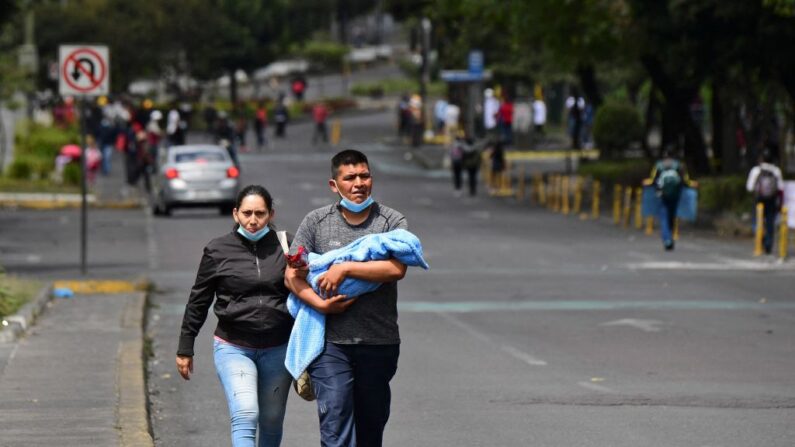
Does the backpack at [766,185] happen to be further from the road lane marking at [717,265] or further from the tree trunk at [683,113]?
the tree trunk at [683,113]

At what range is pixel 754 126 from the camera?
4072 centimetres

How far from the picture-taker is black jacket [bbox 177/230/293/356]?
8539 millimetres

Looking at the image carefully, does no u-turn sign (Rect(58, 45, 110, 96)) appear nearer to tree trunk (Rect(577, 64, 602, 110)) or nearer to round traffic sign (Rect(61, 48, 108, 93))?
round traffic sign (Rect(61, 48, 108, 93))

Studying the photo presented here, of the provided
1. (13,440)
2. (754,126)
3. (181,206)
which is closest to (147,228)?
(181,206)

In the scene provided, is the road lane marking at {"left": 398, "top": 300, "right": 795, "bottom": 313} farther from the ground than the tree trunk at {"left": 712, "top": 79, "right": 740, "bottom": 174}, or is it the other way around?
the tree trunk at {"left": 712, "top": 79, "right": 740, "bottom": 174}

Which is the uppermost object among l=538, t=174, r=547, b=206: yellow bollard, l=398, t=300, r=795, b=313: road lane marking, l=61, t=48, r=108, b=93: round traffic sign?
l=61, t=48, r=108, b=93: round traffic sign

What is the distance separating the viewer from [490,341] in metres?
16.7

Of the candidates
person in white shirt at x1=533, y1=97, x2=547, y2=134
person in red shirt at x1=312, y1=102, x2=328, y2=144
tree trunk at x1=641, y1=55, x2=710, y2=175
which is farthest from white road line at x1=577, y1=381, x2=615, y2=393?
person in red shirt at x1=312, y1=102, x2=328, y2=144

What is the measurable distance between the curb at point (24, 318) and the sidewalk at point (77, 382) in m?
0.09

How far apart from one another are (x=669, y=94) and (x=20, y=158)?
1803 centimetres

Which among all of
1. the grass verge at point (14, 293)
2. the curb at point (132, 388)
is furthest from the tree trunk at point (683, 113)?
the curb at point (132, 388)

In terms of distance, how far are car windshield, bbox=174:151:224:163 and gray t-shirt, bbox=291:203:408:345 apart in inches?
1191

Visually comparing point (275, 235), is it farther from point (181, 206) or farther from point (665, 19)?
point (181, 206)

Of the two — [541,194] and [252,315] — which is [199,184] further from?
[252,315]
